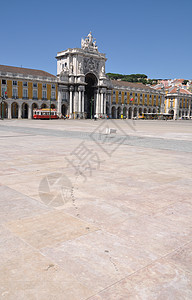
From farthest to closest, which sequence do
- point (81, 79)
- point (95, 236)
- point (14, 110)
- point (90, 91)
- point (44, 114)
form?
point (90, 91)
point (81, 79)
point (14, 110)
point (44, 114)
point (95, 236)

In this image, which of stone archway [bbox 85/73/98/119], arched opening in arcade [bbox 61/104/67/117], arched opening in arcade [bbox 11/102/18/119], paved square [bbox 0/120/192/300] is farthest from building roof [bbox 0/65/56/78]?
paved square [bbox 0/120/192/300]

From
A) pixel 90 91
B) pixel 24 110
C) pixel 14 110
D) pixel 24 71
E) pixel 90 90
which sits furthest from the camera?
pixel 90 91

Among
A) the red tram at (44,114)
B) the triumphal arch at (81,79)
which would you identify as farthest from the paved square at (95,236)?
the triumphal arch at (81,79)

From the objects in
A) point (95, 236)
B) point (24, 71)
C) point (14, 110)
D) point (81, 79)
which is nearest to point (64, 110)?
point (81, 79)

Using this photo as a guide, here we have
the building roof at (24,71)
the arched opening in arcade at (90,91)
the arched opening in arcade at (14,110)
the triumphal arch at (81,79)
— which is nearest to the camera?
the building roof at (24,71)

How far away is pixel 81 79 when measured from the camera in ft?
249

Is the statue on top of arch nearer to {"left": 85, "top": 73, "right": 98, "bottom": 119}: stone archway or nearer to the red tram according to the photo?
{"left": 85, "top": 73, "right": 98, "bottom": 119}: stone archway

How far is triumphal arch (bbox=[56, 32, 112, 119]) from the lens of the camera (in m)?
75.6

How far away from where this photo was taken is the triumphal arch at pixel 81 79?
75.6m

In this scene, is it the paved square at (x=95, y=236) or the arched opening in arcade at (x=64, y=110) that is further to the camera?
the arched opening in arcade at (x=64, y=110)

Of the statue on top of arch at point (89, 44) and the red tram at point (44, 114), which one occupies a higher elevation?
the statue on top of arch at point (89, 44)

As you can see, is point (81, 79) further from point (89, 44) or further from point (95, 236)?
point (95, 236)

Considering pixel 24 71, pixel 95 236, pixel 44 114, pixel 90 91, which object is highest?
pixel 24 71

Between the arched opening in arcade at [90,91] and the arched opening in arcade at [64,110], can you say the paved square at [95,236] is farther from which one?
the arched opening in arcade at [90,91]
